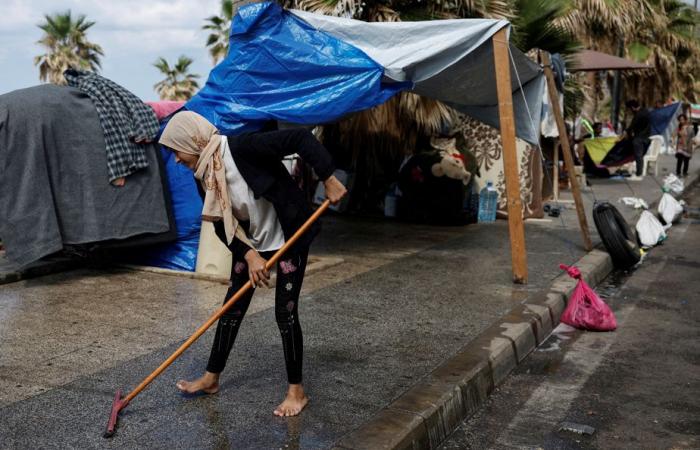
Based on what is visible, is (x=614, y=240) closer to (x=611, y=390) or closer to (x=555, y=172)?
(x=611, y=390)

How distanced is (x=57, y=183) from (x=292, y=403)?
13.0 ft

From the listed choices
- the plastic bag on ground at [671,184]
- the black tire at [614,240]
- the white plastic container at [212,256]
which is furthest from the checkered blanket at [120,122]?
the plastic bag on ground at [671,184]

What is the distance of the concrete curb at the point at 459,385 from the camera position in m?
3.69

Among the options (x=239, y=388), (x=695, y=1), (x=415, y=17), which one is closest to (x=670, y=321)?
(x=239, y=388)

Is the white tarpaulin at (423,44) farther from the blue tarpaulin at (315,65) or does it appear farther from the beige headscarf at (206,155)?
the beige headscarf at (206,155)

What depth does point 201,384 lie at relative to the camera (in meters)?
4.15

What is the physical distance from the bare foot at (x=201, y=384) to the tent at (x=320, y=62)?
3288mm

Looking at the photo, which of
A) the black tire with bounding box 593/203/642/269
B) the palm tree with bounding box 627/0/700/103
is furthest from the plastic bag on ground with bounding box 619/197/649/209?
the palm tree with bounding box 627/0/700/103

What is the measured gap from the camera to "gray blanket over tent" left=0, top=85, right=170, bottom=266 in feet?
21.9

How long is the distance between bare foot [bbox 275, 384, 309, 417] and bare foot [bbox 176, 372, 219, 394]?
0.44m

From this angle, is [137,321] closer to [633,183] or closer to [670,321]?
[670,321]

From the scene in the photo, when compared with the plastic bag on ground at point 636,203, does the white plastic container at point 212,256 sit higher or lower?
higher

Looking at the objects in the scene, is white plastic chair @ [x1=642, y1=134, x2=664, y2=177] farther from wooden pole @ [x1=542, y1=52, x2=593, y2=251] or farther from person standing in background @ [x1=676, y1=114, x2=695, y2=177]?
wooden pole @ [x1=542, y1=52, x2=593, y2=251]

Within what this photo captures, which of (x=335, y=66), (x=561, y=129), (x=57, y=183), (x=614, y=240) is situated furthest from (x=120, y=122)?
(x=614, y=240)
